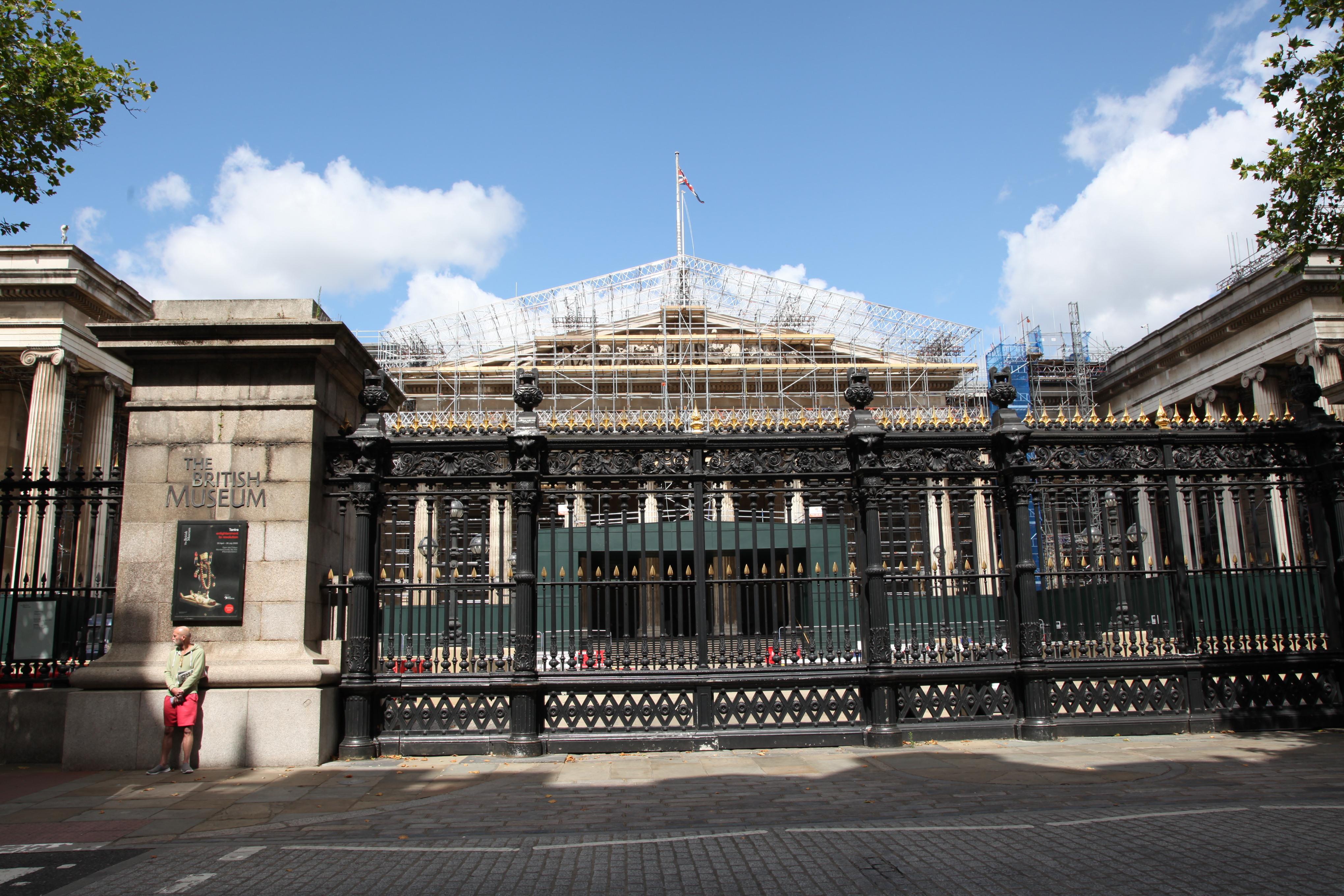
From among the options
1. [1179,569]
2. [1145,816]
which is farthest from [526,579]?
[1179,569]

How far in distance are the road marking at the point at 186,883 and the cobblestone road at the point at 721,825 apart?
28 mm

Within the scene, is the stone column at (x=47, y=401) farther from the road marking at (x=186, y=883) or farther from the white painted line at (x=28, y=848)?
the road marking at (x=186, y=883)

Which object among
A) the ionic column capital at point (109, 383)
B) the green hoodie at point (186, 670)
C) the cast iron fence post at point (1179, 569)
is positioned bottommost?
the green hoodie at point (186, 670)

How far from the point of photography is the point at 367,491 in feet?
34.9

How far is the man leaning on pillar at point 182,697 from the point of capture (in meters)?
9.29

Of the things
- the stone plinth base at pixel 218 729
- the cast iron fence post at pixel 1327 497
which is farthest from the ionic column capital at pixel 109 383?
the cast iron fence post at pixel 1327 497

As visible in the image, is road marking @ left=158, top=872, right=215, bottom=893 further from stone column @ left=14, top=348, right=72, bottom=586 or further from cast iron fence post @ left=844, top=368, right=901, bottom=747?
stone column @ left=14, top=348, right=72, bottom=586

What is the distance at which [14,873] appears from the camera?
6.05m

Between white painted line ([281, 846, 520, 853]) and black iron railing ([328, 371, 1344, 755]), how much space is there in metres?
3.70

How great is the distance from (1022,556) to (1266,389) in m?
28.5

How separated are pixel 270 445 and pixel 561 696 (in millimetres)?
4601

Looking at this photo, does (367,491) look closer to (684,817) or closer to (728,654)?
(728,654)

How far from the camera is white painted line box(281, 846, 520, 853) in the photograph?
21.0ft

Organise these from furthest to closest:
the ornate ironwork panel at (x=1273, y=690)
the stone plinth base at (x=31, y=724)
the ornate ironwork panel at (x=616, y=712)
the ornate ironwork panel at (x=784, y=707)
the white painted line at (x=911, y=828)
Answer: the ornate ironwork panel at (x=1273, y=690) → the ornate ironwork panel at (x=784, y=707) → the ornate ironwork panel at (x=616, y=712) → the stone plinth base at (x=31, y=724) → the white painted line at (x=911, y=828)
